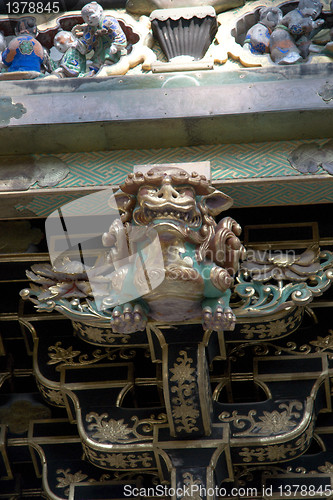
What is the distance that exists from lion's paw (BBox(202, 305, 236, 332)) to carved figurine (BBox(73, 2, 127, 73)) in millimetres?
1854

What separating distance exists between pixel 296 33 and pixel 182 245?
1.65 meters

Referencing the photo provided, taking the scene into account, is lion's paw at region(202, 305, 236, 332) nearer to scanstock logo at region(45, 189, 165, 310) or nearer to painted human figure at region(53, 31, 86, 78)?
scanstock logo at region(45, 189, 165, 310)

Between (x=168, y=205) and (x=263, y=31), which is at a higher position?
(x=263, y=31)

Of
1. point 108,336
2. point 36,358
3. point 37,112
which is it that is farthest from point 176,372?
point 37,112

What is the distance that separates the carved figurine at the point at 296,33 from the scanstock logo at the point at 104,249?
1.37m

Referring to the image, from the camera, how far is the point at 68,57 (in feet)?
24.9

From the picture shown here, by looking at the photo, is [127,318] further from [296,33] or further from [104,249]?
[296,33]

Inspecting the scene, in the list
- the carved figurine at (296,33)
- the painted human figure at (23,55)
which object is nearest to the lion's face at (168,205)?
the carved figurine at (296,33)

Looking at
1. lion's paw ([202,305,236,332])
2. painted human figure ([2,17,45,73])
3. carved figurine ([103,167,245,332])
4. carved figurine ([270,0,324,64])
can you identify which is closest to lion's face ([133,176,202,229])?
carved figurine ([103,167,245,332])

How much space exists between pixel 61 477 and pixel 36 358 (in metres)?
0.75

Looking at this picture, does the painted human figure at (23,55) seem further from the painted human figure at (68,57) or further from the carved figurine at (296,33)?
the carved figurine at (296,33)

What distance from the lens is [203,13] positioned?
7.53 m

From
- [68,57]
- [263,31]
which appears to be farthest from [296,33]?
[68,57]

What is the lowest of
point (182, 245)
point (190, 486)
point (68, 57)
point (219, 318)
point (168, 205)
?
point (190, 486)
